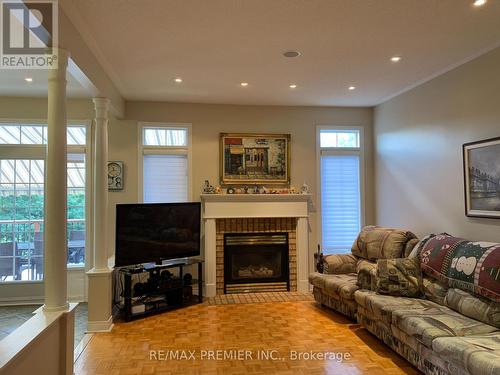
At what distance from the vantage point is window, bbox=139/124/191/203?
17.7ft

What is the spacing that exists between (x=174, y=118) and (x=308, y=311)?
11.0ft

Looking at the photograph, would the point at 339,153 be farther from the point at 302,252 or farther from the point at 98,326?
the point at 98,326

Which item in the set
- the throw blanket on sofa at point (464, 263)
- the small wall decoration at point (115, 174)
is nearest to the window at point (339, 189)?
the throw blanket on sofa at point (464, 263)

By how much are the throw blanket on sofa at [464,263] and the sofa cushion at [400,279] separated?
126 mm

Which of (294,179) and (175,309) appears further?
(294,179)

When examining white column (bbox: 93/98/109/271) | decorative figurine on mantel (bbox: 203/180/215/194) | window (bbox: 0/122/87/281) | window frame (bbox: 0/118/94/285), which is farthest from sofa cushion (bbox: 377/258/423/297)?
window (bbox: 0/122/87/281)

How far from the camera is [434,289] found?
3.49 metres

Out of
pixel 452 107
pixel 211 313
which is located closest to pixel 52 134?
pixel 211 313

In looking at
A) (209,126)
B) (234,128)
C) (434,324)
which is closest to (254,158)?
(234,128)

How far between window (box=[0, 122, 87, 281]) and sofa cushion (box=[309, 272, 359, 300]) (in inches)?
132

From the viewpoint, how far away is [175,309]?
183 inches

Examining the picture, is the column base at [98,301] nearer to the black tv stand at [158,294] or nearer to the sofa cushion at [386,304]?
the black tv stand at [158,294]

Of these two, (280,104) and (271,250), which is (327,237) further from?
(280,104)

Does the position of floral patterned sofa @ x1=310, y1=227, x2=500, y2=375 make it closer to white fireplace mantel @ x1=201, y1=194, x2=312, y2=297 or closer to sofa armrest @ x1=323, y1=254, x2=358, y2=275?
sofa armrest @ x1=323, y1=254, x2=358, y2=275
